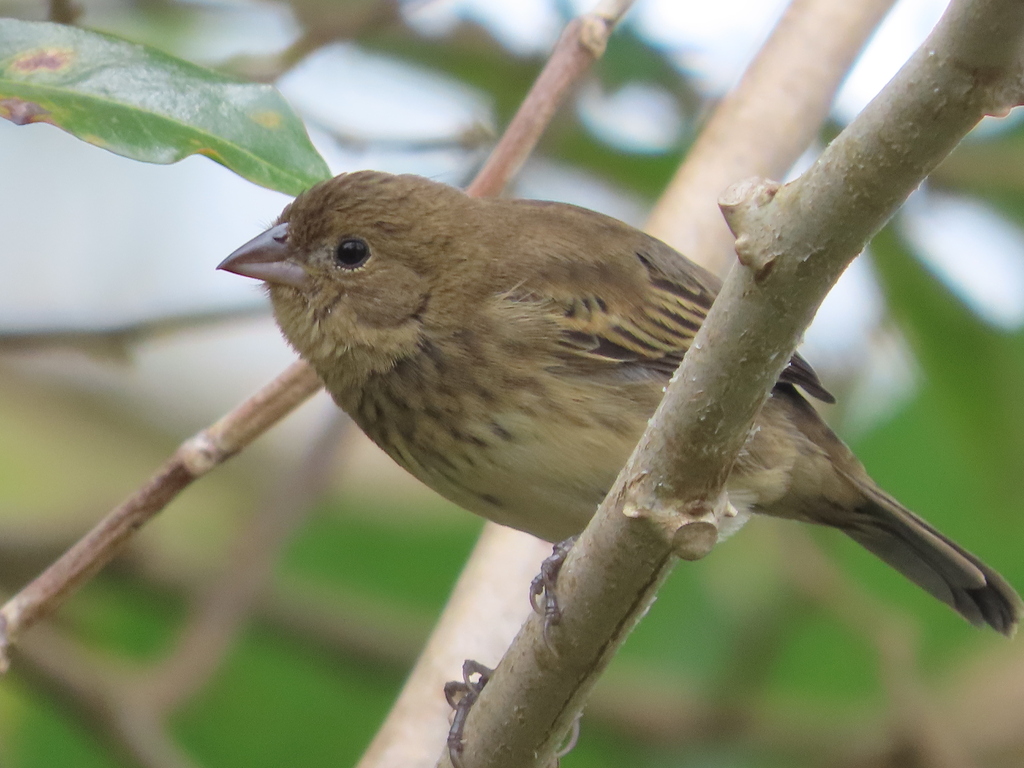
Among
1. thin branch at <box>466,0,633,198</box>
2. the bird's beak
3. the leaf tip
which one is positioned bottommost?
the leaf tip

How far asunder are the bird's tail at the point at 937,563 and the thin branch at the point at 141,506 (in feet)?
4.40

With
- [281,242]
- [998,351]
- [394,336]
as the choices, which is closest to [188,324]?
[281,242]

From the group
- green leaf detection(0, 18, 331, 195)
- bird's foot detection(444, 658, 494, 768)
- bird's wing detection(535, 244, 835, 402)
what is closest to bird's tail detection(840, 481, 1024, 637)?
bird's wing detection(535, 244, 835, 402)

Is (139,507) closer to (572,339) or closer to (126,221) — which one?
(572,339)

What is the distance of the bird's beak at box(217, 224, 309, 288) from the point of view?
9.83ft

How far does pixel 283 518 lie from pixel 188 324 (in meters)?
0.70

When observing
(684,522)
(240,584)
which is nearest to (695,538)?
(684,522)

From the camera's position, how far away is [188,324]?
3.50 m

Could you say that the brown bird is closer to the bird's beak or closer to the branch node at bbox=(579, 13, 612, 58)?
the bird's beak

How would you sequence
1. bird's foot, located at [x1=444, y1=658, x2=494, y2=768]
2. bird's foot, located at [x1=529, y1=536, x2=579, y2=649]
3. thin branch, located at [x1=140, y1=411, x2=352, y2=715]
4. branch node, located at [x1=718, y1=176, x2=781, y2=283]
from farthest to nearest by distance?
thin branch, located at [x1=140, y1=411, x2=352, y2=715]
bird's foot, located at [x1=444, y1=658, x2=494, y2=768]
bird's foot, located at [x1=529, y1=536, x2=579, y2=649]
branch node, located at [x1=718, y1=176, x2=781, y2=283]

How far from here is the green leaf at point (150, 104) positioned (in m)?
2.19

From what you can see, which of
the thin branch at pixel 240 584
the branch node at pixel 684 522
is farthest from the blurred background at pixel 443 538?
the branch node at pixel 684 522

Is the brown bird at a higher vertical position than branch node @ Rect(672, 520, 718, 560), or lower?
higher

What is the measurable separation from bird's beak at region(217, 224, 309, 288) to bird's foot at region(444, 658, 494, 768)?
3.01 ft
